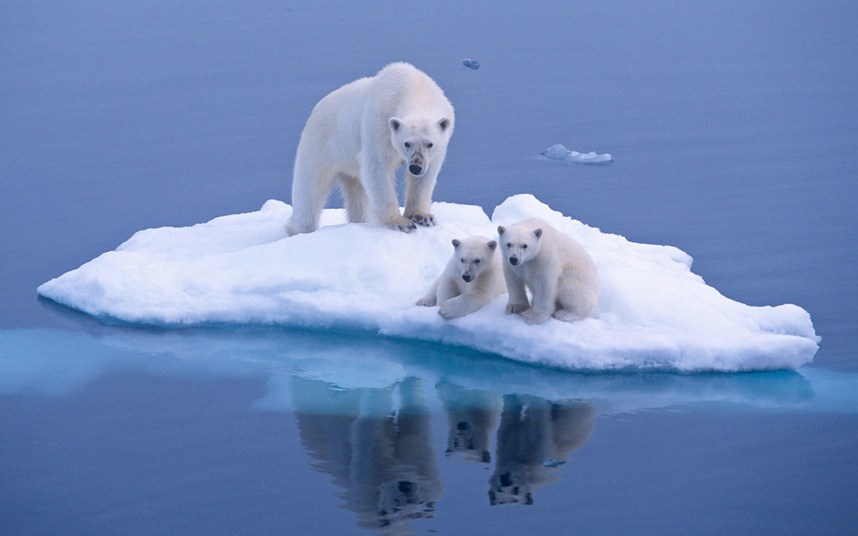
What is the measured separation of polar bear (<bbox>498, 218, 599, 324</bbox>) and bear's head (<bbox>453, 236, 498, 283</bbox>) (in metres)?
0.14

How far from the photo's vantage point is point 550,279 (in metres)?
6.29

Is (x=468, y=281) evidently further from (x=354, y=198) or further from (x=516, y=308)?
(x=354, y=198)

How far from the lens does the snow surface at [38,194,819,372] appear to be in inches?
252

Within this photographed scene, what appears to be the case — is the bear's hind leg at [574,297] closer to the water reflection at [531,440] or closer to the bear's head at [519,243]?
the bear's head at [519,243]

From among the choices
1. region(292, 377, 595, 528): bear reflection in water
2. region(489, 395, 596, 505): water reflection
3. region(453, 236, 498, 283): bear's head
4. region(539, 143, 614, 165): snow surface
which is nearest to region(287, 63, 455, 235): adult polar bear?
region(453, 236, 498, 283): bear's head

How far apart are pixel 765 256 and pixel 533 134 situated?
4.18 meters

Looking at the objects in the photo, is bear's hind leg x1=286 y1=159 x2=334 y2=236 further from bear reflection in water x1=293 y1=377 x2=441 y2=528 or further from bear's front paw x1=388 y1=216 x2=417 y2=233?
bear reflection in water x1=293 y1=377 x2=441 y2=528

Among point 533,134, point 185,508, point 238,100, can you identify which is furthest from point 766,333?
point 238,100

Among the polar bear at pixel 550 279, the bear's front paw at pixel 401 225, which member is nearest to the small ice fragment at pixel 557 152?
the bear's front paw at pixel 401 225

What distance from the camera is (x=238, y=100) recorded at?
551 inches

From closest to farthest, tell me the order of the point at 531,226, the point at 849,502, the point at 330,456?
1. the point at 849,502
2. the point at 330,456
3. the point at 531,226

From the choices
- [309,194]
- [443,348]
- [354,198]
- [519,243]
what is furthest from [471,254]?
[354,198]

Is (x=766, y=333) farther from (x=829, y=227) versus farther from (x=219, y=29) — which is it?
(x=219, y=29)

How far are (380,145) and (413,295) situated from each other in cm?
99
